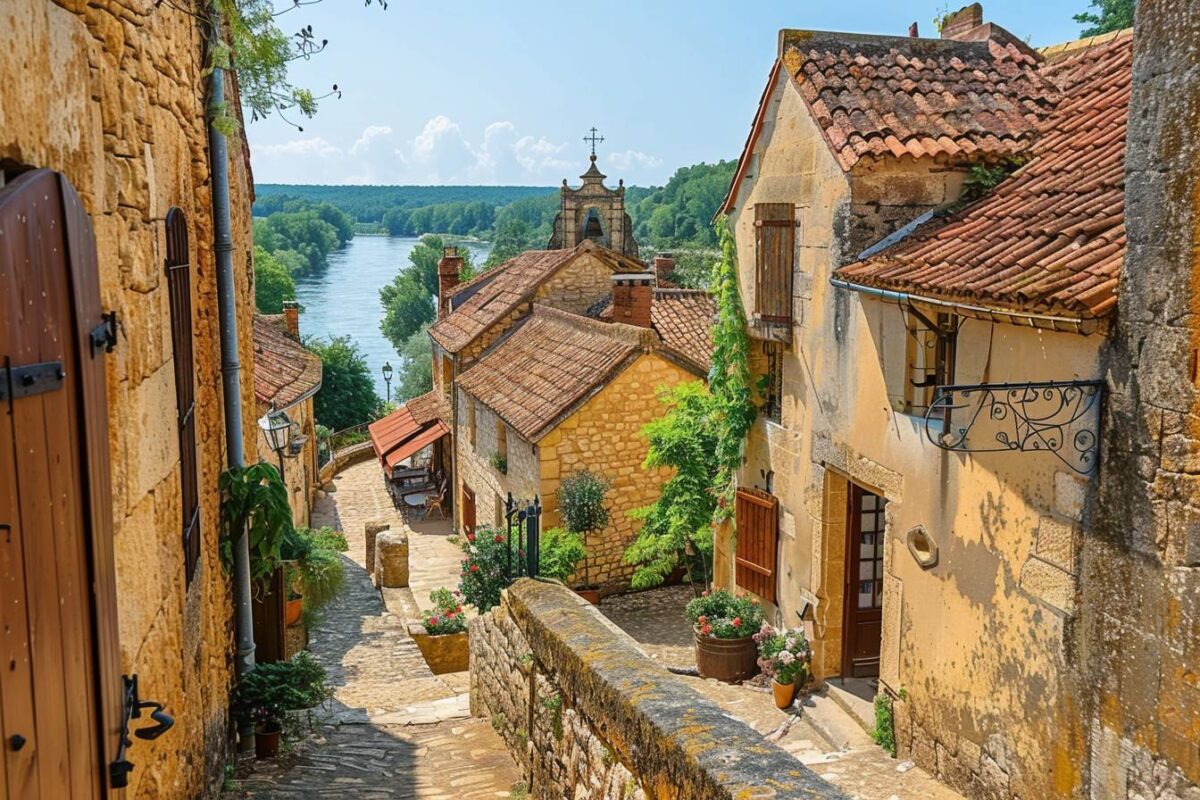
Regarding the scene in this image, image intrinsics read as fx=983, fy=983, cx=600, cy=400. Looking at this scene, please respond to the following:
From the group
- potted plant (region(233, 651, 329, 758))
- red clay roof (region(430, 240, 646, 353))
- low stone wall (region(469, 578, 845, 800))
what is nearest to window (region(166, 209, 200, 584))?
potted plant (region(233, 651, 329, 758))

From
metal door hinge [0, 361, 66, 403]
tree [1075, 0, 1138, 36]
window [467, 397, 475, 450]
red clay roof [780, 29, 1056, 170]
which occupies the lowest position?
window [467, 397, 475, 450]

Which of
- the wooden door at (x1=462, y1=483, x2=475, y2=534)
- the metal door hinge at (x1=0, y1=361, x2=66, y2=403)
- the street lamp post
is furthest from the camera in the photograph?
the wooden door at (x1=462, y1=483, x2=475, y2=534)

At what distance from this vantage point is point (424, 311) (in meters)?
74.6

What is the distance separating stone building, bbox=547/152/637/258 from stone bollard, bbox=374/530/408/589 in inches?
802

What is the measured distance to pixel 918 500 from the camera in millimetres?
7551

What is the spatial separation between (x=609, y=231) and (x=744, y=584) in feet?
85.0

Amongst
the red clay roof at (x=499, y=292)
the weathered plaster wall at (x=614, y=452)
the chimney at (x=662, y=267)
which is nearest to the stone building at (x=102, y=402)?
the weathered plaster wall at (x=614, y=452)

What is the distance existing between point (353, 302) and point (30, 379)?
128 metres

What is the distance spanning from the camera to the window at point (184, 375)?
450 centimetres

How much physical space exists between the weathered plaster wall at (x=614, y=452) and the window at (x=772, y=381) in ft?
16.5

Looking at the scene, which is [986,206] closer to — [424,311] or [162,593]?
[162,593]

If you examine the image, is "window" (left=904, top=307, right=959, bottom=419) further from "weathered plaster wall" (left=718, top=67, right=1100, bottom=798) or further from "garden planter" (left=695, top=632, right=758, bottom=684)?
"garden planter" (left=695, top=632, right=758, bottom=684)

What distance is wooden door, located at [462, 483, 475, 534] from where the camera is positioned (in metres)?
20.7

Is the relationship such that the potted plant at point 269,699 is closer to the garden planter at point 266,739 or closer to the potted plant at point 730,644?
the garden planter at point 266,739
